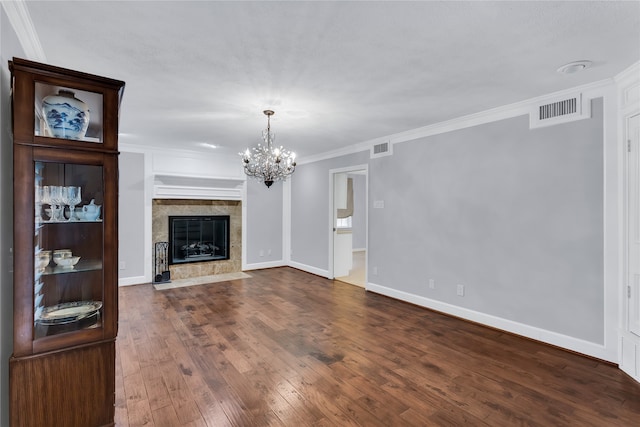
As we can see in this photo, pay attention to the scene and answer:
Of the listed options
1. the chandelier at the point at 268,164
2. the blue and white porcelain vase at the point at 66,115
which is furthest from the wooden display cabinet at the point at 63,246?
the chandelier at the point at 268,164

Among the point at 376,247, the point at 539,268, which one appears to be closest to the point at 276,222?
the point at 376,247

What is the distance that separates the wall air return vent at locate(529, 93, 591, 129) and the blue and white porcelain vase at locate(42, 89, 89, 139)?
4032mm

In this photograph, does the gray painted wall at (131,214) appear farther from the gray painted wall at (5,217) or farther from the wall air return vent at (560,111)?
the wall air return vent at (560,111)

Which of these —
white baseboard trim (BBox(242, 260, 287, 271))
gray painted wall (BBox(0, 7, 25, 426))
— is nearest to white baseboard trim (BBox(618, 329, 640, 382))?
gray painted wall (BBox(0, 7, 25, 426))

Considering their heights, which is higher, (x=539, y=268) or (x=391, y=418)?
(x=539, y=268)

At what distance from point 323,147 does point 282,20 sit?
3.92m

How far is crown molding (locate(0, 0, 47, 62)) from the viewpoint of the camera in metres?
1.72

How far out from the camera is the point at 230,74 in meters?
2.66

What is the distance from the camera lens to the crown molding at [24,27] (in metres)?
1.72

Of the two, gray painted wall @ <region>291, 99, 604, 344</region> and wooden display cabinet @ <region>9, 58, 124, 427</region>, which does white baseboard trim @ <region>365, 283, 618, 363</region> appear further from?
wooden display cabinet @ <region>9, 58, 124, 427</region>

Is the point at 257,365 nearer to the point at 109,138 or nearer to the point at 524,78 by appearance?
the point at 109,138

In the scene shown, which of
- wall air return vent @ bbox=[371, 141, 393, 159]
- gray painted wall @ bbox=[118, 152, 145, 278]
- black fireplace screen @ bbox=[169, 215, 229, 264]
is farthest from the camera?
black fireplace screen @ bbox=[169, 215, 229, 264]

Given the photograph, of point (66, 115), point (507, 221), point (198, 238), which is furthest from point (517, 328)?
point (198, 238)

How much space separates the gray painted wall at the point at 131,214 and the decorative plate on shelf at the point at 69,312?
4103 millimetres
